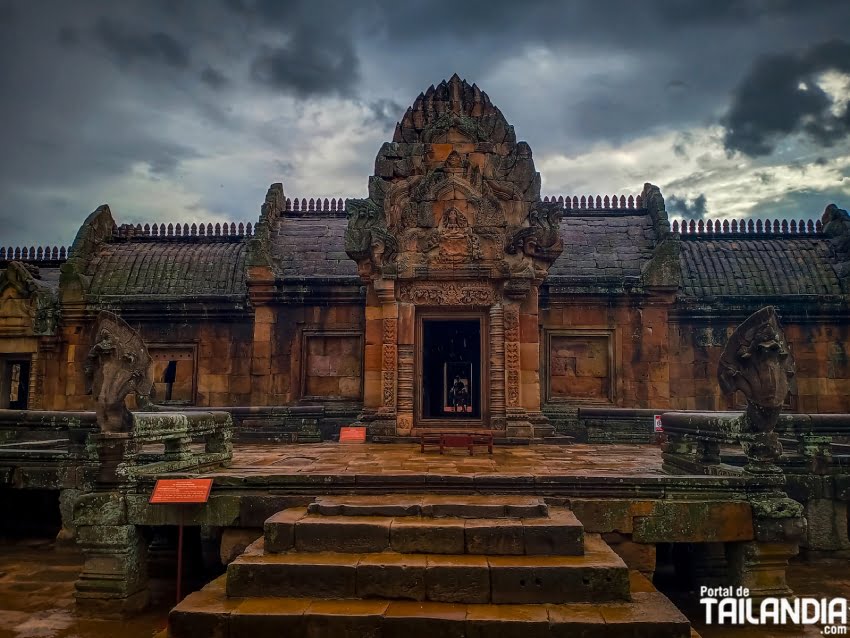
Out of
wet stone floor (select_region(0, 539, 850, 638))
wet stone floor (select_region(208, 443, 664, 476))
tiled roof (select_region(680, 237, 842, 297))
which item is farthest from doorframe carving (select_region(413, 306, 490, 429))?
tiled roof (select_region(680, 237, 842, 297))

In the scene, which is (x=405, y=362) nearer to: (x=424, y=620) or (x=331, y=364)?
(x=331, y=364)

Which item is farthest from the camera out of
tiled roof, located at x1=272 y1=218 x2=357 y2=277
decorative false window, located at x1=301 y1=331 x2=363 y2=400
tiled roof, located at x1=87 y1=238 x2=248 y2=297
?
tiled roof, located at x1=87 y1=238 x2=248 y2=297

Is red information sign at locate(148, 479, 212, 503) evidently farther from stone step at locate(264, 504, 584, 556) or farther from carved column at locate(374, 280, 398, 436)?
carved column at locate(374, 280, 398, 436)

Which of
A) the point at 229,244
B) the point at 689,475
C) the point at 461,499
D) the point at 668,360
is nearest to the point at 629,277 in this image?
the point at 668,360

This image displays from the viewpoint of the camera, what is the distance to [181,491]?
760cm

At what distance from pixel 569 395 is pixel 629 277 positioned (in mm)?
3195

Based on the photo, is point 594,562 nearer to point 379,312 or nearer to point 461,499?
point 461,499

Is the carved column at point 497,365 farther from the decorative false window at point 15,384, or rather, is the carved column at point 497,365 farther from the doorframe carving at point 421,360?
the decorative false window at point 15,384

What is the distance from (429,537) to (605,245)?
12506 mm

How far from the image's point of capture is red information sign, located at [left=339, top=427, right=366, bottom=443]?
12391mm

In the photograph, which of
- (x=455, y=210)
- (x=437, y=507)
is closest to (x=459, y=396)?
(x=455, y=210)

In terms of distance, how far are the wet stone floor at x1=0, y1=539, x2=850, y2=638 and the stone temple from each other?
72 cm

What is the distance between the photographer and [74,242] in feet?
60.3

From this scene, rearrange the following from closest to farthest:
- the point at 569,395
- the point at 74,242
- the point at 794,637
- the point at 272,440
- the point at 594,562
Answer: the point at 594,562, the point at 794,637, the point at 272,440, the point at 569,395, the point at 74,242
